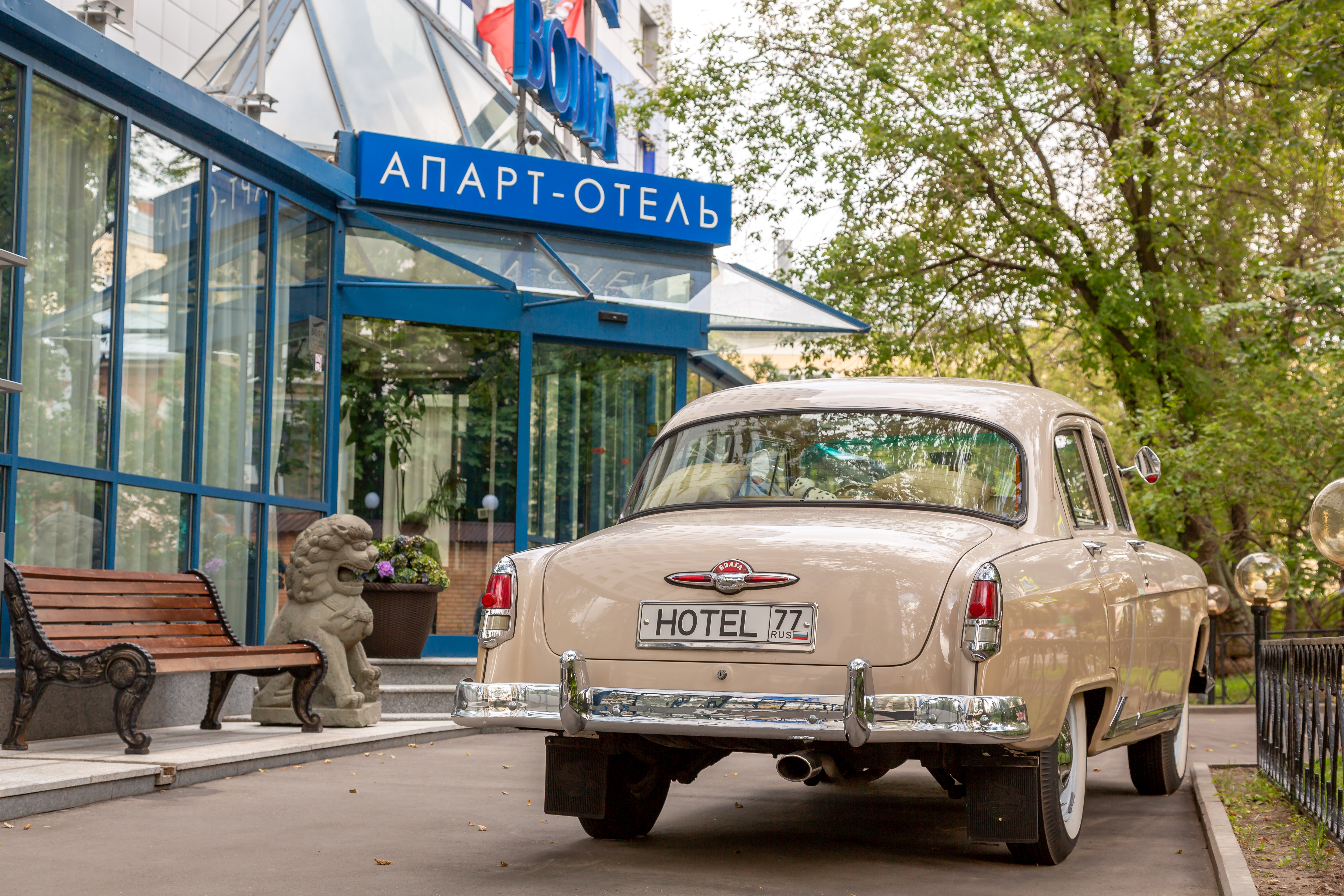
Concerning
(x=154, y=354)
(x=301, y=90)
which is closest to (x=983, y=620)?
(x=154, y=354)

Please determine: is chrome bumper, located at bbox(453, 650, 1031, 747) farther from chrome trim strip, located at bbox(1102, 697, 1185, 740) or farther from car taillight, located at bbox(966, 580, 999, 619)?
chrome trim strip, located at bbox(1102, 697, 1185, 740)

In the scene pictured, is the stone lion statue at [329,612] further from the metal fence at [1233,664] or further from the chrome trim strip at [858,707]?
the metal fence at [1233,664]

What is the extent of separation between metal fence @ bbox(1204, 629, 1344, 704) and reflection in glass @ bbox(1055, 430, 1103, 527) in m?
11.3

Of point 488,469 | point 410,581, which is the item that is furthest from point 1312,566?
point 410,581

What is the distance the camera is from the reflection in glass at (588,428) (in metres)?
14.6

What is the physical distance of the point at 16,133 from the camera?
908 centimetres

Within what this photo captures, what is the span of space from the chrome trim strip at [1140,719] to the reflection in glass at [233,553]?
7.18m

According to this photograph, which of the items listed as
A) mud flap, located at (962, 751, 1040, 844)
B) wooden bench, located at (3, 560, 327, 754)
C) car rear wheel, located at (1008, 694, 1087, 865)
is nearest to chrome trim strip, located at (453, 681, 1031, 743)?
mud flap, located at (962, 751, 1040, 844)

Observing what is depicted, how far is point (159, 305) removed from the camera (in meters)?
10.7

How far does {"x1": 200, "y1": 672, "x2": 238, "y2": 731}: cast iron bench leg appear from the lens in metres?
9.43

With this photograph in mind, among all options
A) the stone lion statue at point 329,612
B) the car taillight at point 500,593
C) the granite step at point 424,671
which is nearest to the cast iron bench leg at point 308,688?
the stone lion statue at point 329,612

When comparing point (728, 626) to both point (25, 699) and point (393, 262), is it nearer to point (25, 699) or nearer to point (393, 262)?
point (25, 699)

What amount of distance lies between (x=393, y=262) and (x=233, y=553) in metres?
3.53

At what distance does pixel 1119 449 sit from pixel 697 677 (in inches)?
873
